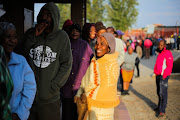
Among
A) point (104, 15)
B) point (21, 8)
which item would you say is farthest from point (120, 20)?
point (21, 8)

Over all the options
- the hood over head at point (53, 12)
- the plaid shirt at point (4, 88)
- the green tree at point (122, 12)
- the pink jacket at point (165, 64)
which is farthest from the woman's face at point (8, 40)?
the green tree at point (122, 12)

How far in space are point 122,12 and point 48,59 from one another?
118 feet

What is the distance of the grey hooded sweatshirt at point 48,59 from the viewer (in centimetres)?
274

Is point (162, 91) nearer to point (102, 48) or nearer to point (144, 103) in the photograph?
point (144, 103)

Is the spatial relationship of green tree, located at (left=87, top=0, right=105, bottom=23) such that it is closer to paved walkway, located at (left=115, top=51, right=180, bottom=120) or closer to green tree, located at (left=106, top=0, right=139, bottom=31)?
green tree, located at (left=106, top=0, right=139, bottom=31)

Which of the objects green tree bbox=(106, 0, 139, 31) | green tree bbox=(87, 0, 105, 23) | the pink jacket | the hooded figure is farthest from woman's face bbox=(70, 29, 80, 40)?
green tree bbox=(106, 0, 139, 31)

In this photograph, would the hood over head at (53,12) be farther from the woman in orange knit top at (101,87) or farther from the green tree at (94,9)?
the green tree at (94,9)

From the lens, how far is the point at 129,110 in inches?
236

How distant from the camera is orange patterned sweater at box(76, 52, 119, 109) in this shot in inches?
108

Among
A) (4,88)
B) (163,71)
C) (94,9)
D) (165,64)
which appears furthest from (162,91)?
(94,9)

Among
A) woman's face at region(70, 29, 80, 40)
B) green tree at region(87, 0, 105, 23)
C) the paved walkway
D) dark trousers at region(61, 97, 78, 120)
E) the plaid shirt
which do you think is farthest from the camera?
green tree at region(87, 0, 105, 23)

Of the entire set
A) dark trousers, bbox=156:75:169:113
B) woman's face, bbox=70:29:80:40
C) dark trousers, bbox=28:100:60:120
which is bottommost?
dark trousers, bbox=156:75:169:113

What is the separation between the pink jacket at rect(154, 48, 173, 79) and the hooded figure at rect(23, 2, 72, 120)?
3.28 meters

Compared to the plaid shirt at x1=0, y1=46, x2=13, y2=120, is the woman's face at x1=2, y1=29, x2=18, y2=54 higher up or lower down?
higher up
